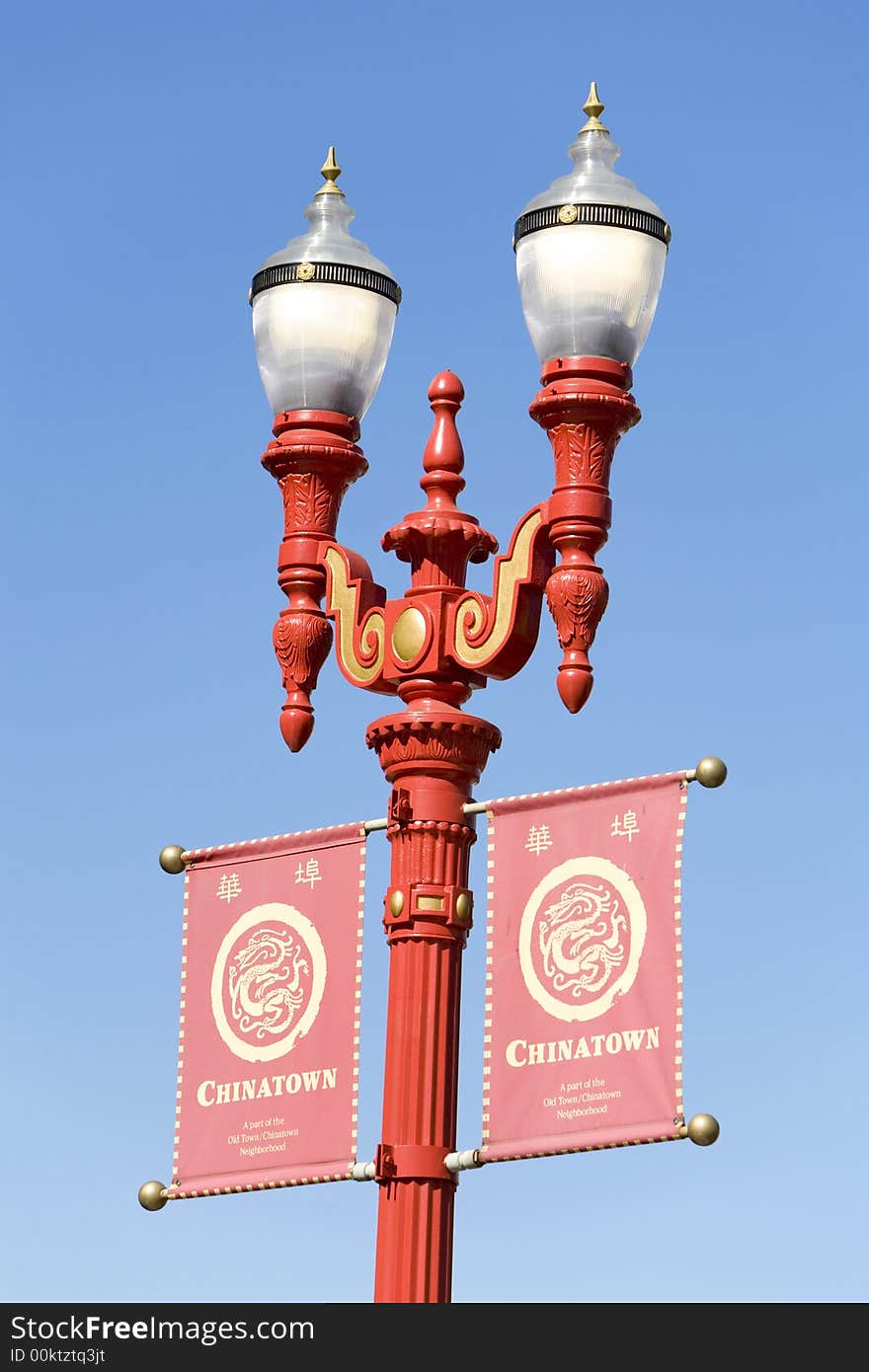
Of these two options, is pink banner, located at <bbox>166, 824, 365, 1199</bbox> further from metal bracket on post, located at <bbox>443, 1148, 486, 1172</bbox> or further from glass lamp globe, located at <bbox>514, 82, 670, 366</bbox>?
glass lamp globe, located at <bbox>514, 82, 670, 366</bbox>

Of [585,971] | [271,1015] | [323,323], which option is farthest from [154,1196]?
[323,323]

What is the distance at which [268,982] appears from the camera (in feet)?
52.1

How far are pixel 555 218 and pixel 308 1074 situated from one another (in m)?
4.07

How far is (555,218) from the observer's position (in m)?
15.2

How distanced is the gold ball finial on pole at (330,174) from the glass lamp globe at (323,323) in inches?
19.5

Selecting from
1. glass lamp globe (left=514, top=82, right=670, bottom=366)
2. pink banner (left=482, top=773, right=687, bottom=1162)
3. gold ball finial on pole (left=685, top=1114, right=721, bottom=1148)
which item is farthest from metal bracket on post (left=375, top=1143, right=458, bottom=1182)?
glass lamp globe (left=514, top=82, right=670, bottom=366)

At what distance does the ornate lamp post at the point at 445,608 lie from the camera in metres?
15.0

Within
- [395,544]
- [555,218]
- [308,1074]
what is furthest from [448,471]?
[308,1074]

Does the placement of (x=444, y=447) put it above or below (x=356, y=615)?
above

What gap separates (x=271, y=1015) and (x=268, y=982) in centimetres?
16

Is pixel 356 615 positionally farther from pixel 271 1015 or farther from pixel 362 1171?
pixel 362 1171

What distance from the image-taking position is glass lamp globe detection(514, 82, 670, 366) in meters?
15.2

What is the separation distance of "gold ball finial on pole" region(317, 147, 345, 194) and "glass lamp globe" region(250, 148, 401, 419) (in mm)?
496
